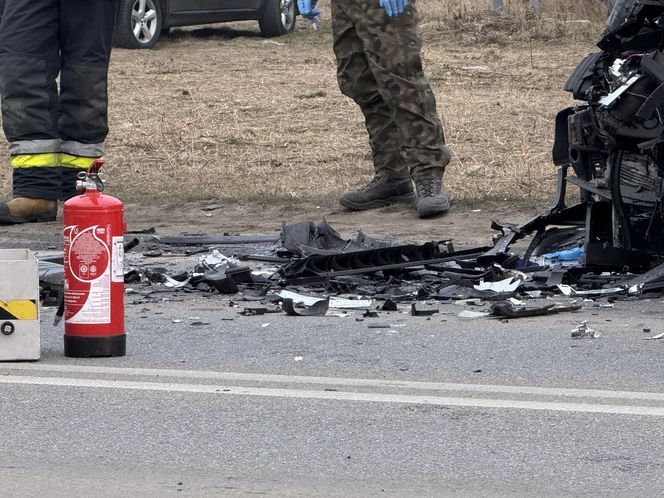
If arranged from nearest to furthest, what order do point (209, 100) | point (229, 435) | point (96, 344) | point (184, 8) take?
point (229, 435) → point (96, 344) → point (209, 100) → point (184, 8)

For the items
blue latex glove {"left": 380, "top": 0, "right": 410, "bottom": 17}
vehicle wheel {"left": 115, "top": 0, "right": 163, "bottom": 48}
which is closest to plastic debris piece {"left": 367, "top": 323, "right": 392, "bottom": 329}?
blue latex glove {"left": 380, "top": 0, "right": 410, "bottom": 17}

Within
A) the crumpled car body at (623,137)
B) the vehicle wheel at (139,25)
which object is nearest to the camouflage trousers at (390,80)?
the crumpled car body at (623,137)

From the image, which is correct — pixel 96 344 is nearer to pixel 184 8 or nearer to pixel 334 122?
pixel 334 122

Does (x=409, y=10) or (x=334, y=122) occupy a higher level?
(x=409, y=10)

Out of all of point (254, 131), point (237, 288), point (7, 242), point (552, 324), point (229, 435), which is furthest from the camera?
point (254, 131)

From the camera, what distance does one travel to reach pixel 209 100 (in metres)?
13.4

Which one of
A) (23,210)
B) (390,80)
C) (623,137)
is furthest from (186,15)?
(623,137)

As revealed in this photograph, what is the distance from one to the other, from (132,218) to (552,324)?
153 inches

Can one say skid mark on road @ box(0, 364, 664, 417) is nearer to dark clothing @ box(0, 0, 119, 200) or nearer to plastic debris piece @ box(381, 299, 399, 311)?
plastic debris piece @ box(381, 299, 399, 311)

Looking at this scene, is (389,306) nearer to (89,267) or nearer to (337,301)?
(337,301)

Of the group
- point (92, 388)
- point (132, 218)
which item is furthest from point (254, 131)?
point (92, 388)

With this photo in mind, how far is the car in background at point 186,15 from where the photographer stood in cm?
1595

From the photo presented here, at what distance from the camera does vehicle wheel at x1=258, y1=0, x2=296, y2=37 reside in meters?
17.5

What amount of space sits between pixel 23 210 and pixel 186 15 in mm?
8235
